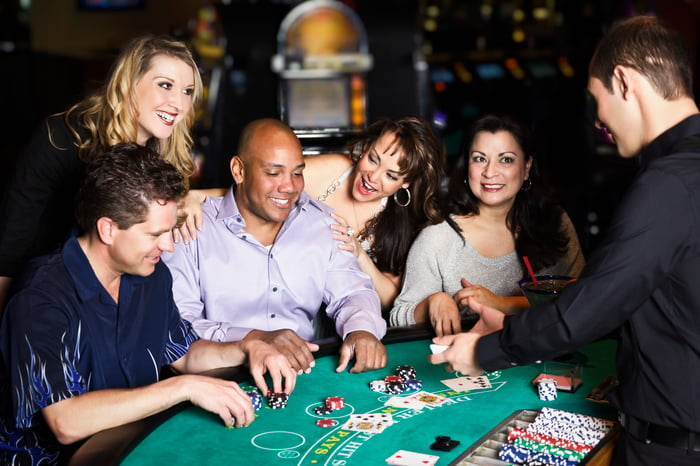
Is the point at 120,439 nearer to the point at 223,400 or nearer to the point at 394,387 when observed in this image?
the point at 223,400

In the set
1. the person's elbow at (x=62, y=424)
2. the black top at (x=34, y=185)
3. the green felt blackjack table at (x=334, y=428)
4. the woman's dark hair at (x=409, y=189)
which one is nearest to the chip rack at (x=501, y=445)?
the green felt blackjack table at (x=334, y=428)

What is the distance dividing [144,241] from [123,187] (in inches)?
5.8

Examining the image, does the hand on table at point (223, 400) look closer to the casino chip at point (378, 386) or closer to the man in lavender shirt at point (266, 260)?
the casino chip at point (378, 386)

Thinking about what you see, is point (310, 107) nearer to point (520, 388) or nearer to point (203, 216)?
point (203, 216)

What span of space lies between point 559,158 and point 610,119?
8452 millimetres

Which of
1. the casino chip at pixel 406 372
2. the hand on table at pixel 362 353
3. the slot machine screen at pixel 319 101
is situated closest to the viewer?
the casino chip at pixel 406 372

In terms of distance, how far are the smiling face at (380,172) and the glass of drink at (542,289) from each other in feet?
3.33

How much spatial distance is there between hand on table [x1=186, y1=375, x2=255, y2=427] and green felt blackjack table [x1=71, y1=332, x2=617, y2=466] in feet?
0.12

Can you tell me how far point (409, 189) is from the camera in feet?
11.4

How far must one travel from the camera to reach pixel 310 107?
6.77m

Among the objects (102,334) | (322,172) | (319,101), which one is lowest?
(102,334)

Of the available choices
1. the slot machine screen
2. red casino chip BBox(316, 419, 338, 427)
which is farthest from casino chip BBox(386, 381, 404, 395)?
the slot machine screen

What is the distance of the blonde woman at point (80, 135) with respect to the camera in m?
2.67

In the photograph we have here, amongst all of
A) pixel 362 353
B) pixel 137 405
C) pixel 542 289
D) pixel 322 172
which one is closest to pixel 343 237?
pixel 322 172
